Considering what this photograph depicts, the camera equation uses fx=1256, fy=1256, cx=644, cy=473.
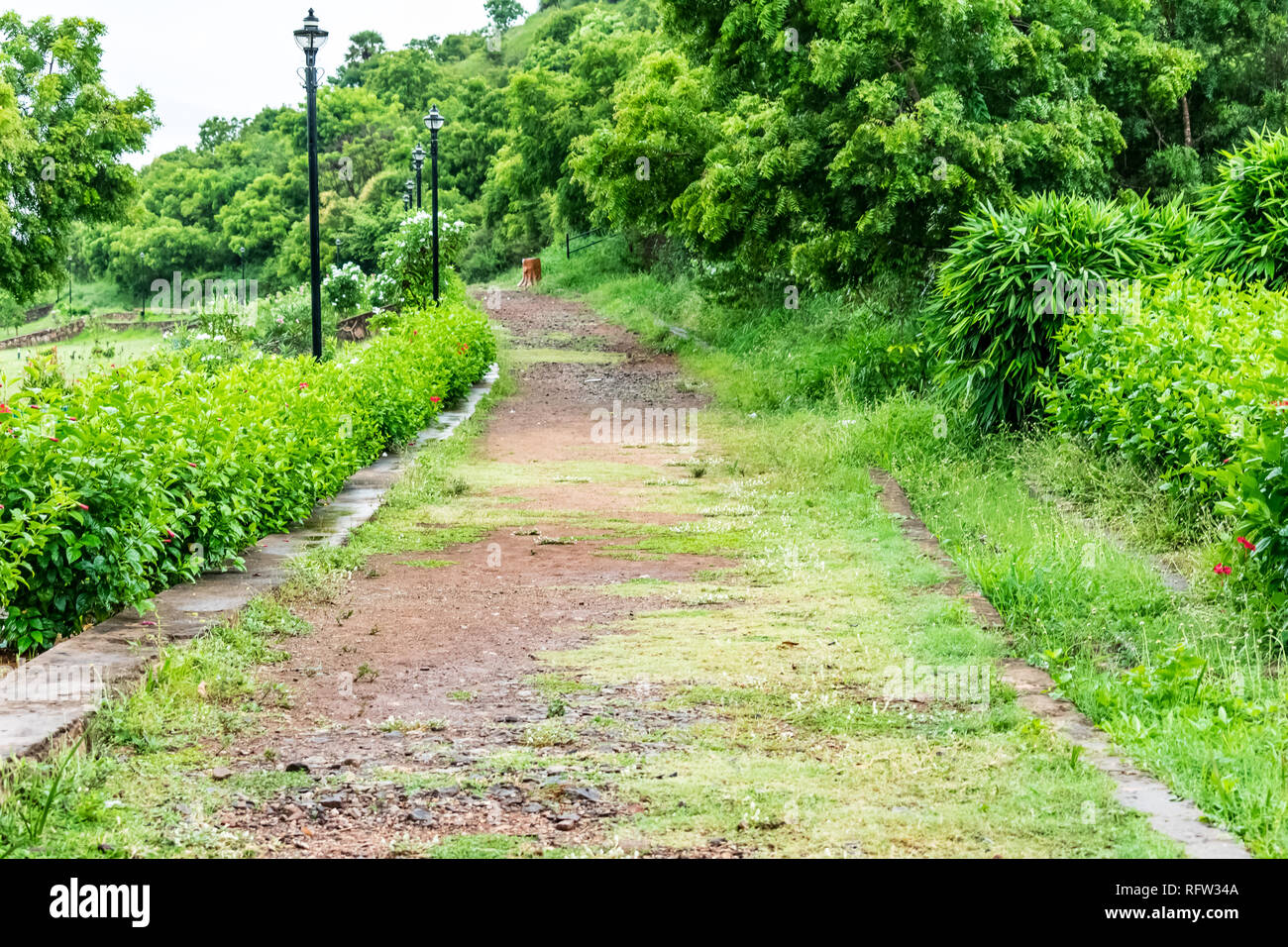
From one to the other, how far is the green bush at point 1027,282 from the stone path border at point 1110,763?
4757mm

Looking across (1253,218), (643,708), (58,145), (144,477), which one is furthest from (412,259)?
(643,708)

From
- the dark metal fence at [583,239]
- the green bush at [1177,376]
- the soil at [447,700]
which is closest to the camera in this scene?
the soil at [447,700]

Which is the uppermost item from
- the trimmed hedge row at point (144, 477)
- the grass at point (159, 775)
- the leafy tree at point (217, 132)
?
the leafy tree at point (217, 132)

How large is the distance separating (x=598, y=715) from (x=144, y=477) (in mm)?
2401

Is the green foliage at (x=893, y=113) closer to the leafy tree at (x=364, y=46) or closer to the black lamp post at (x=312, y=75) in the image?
the black lamp post at (x=312, y=75)

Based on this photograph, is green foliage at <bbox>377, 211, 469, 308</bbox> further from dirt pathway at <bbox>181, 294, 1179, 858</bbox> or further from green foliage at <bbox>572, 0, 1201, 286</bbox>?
dirt pathway at <bbox>181, 294, 1179, 858</bbox>

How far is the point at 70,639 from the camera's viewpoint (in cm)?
529

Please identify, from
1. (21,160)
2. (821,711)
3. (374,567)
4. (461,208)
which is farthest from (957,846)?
(461,208)

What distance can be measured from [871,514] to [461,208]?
2003 inches

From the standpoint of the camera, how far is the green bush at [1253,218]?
10406 millimetres

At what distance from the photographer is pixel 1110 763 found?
4.13m

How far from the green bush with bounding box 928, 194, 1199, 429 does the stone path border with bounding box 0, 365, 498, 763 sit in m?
5.77

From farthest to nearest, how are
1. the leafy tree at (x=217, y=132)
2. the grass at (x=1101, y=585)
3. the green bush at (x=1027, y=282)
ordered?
the leafy tree at (x=217, y=132) < the green bush at (x=1027, y=282) < the grass at (x=1101, y=585)

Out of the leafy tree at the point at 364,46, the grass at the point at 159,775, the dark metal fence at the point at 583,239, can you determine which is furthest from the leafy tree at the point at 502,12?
the grass at the point at 159,775
